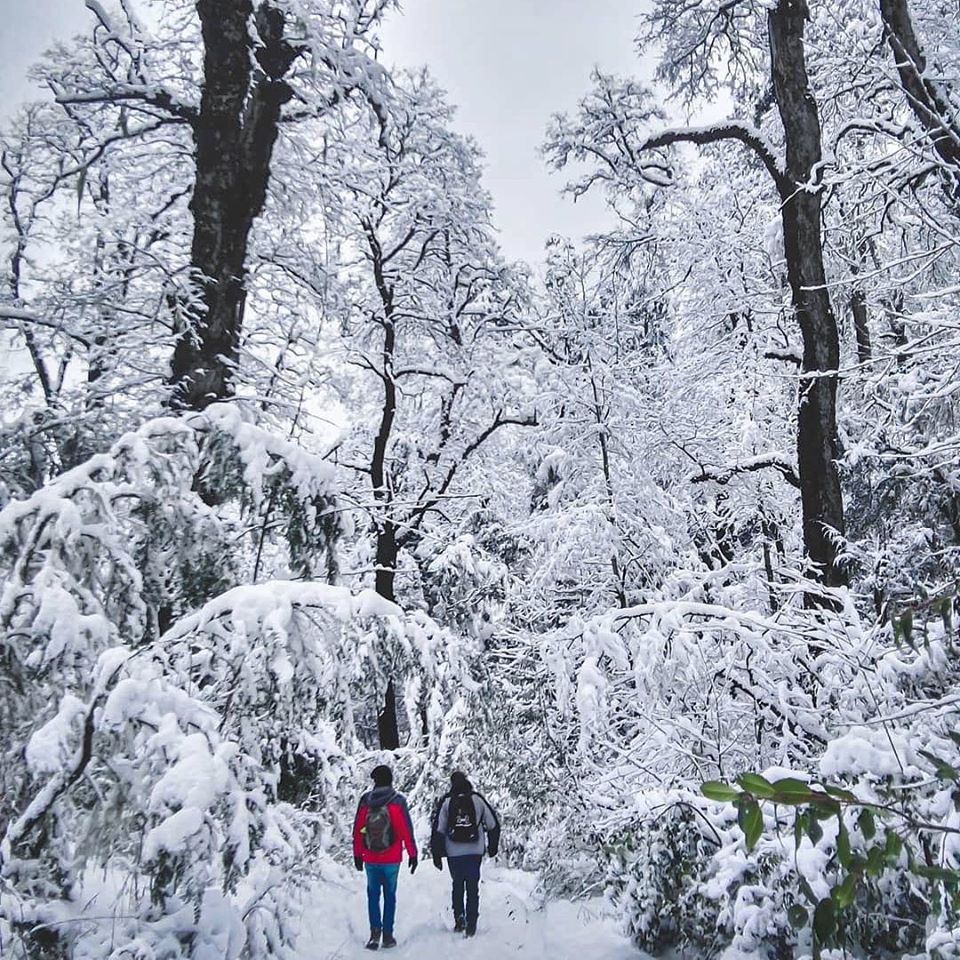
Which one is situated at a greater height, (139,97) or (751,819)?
(139,97)

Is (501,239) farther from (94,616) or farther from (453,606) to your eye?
(94,616)

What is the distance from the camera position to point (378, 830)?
6.37 metres

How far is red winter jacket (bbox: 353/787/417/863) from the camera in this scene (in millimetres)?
6305

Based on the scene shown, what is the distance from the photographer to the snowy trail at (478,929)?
583 cm

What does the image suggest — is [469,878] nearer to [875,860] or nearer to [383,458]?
[875,860]

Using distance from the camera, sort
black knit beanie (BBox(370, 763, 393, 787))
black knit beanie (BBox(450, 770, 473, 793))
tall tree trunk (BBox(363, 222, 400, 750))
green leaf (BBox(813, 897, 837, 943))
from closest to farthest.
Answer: green leaf (BBox(813, 897, 837, 943)) < black knit beanie (BBox(370, 763, 393, 787)) < black knit beanie (BBox(450, 770, 473, 793)) < tall tree trunk (BBox(363, 222, 400, 750))

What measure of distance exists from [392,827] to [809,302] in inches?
244

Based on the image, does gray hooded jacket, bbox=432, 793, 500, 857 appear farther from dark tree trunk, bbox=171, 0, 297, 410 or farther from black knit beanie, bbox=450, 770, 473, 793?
dark tree trunk, bbox=171, 0, 297, 410

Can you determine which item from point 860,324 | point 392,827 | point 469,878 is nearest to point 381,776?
point 392,827

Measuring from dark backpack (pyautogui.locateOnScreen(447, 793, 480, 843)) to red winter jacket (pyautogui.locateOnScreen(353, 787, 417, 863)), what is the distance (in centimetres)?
36

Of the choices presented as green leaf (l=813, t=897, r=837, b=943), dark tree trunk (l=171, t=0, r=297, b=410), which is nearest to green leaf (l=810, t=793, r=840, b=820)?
green leaf (l=813, t=897, r=837, b=943)

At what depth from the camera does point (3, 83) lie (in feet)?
16.9

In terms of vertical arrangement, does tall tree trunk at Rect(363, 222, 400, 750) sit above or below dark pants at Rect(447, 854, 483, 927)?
above

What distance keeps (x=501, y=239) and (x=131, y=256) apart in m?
7.00
